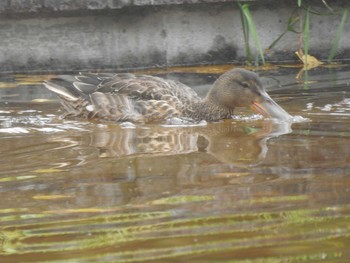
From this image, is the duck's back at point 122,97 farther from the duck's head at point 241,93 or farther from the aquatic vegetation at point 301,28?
the aquatic vegetation at point 301,28

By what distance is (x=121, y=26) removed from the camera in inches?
385

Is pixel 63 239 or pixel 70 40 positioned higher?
pixel 70 40

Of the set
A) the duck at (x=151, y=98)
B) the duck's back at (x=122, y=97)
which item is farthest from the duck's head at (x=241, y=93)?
the duck's back at (x=122, y=97)

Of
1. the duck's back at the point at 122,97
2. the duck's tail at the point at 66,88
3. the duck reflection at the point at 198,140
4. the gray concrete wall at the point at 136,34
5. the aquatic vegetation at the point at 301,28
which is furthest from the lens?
Result: the gray concrete wall at the point at 136,34

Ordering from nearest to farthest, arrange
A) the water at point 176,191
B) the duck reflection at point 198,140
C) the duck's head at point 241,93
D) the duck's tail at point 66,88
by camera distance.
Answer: the water at point 176,191 → the duck reflection at point 198,140 → the duck's head at point 241,93 → the duck's tail at point 66,88

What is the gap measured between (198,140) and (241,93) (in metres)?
1.54

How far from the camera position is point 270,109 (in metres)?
6.99

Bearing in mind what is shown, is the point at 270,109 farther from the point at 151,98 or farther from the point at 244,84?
the point at 151,98

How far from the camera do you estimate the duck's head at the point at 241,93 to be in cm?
720

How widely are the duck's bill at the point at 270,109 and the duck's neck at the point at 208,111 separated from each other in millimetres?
266

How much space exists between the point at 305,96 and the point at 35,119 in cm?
231

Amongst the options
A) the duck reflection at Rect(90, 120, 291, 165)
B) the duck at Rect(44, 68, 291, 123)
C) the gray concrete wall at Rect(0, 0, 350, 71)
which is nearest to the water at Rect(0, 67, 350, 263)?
the duck reflection at Rect(90, 120, 291, 165)

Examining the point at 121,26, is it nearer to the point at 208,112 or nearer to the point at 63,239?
the point at 208,112

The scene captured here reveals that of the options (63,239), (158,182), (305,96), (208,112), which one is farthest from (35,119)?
(63,239)
